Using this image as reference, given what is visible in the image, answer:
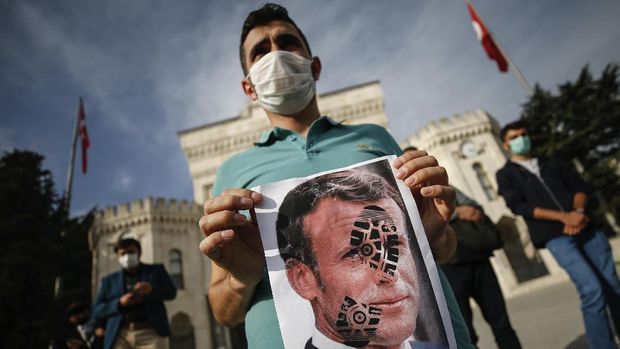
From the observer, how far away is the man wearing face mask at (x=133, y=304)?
348 cm

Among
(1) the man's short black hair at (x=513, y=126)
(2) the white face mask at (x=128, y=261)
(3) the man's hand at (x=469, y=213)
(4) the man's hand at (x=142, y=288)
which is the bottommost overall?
(3) the man's hand at (x=469, y=213)

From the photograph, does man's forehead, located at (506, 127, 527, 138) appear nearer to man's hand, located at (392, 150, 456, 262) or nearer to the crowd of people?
the crowd of people

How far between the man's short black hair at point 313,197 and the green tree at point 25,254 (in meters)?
17.0

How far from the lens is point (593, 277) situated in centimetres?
272

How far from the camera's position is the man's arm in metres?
0.93

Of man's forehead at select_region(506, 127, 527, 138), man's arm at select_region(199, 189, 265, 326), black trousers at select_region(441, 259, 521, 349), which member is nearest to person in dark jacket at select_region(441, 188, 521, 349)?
black trousers at select_region(441, 259, 521, 349)

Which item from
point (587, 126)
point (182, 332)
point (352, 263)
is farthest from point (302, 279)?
point (587, 126)

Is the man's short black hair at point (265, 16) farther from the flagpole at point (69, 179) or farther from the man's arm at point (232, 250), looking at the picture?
the flagpole at point (69, 179)

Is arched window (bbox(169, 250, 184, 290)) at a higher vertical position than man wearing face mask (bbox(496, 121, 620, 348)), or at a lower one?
higher

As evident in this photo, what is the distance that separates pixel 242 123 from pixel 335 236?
2334 centimetres

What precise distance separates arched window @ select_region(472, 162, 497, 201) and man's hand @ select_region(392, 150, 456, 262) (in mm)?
20842

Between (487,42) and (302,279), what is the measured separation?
66.6 feet

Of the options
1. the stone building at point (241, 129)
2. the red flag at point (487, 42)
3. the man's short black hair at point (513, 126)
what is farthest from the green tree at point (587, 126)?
the man's short black hair at point (513, 126)

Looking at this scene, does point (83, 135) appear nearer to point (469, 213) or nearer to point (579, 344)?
point (469, 213)
